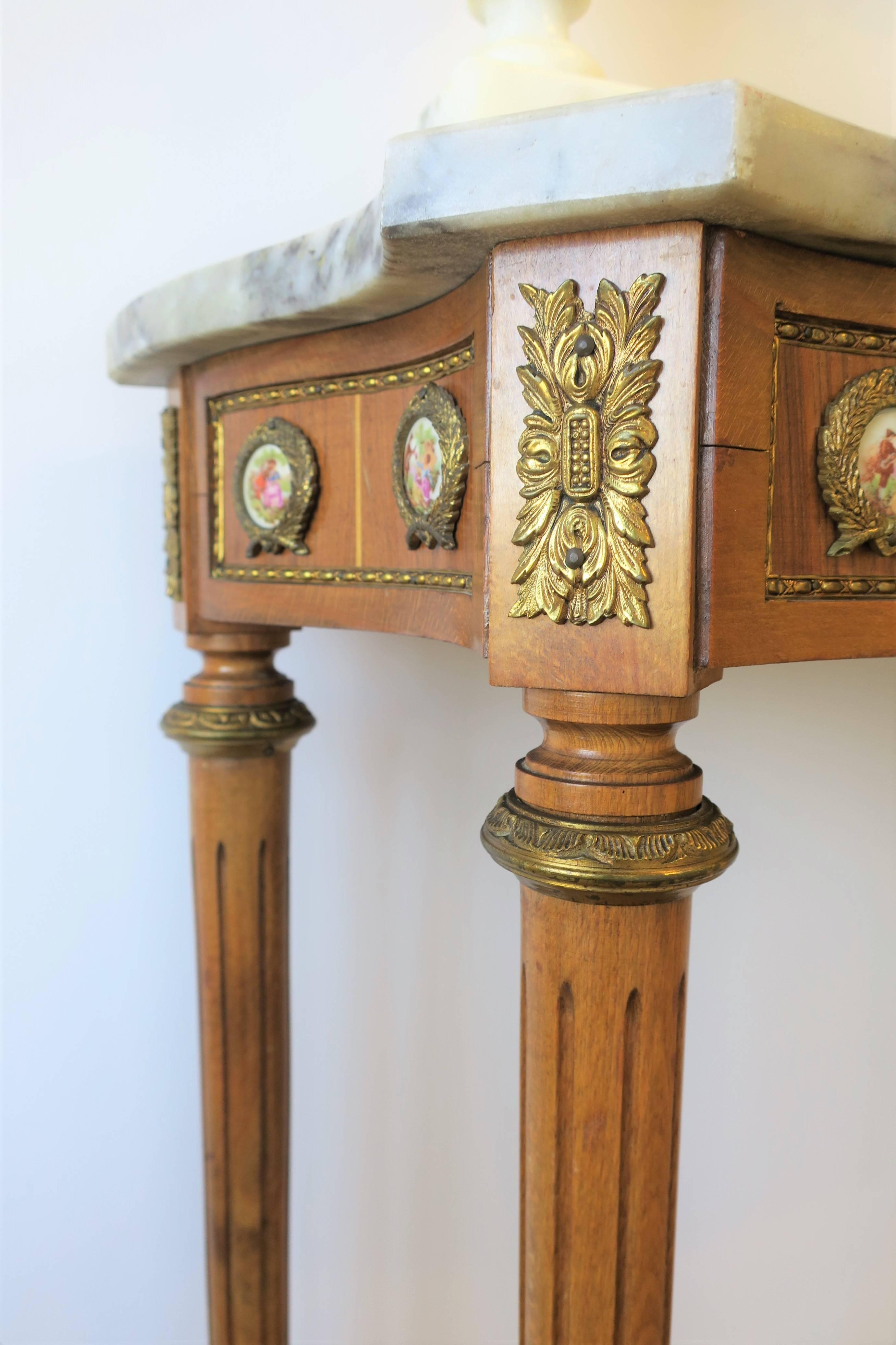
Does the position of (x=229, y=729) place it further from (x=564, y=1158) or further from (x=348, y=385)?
(x=564, y=1158)

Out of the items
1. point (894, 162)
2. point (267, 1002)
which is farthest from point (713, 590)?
point (267, 1002)

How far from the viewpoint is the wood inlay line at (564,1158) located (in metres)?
0.43

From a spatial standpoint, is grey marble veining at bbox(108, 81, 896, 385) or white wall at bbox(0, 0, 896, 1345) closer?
grey marble veining at bbox(108, 81, 896, 385)

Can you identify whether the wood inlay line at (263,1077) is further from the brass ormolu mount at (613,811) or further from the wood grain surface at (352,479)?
the brass ormolu mount at (613,811)

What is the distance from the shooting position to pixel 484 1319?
1074 millimetres

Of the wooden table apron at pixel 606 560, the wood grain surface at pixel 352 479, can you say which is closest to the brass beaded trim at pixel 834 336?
the wooden table apron at pixel 606 560

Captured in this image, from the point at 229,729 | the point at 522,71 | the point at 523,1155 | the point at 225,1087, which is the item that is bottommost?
the point at 225,1087

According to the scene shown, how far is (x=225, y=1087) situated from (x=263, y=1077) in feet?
0.09

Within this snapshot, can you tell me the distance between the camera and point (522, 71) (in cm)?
51

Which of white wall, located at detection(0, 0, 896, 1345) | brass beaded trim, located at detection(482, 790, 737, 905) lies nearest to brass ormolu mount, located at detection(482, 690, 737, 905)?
brass beaded trim, located at detection(482, 790, 737, 905)

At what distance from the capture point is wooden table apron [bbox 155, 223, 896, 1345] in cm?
37

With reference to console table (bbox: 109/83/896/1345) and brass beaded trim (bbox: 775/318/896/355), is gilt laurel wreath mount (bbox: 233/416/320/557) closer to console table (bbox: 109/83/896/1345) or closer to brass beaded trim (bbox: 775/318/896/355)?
console table (bbox: 109/83/896/1345)

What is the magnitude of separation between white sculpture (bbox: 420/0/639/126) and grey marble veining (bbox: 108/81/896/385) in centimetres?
11

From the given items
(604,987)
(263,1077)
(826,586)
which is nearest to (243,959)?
(263,1077)
